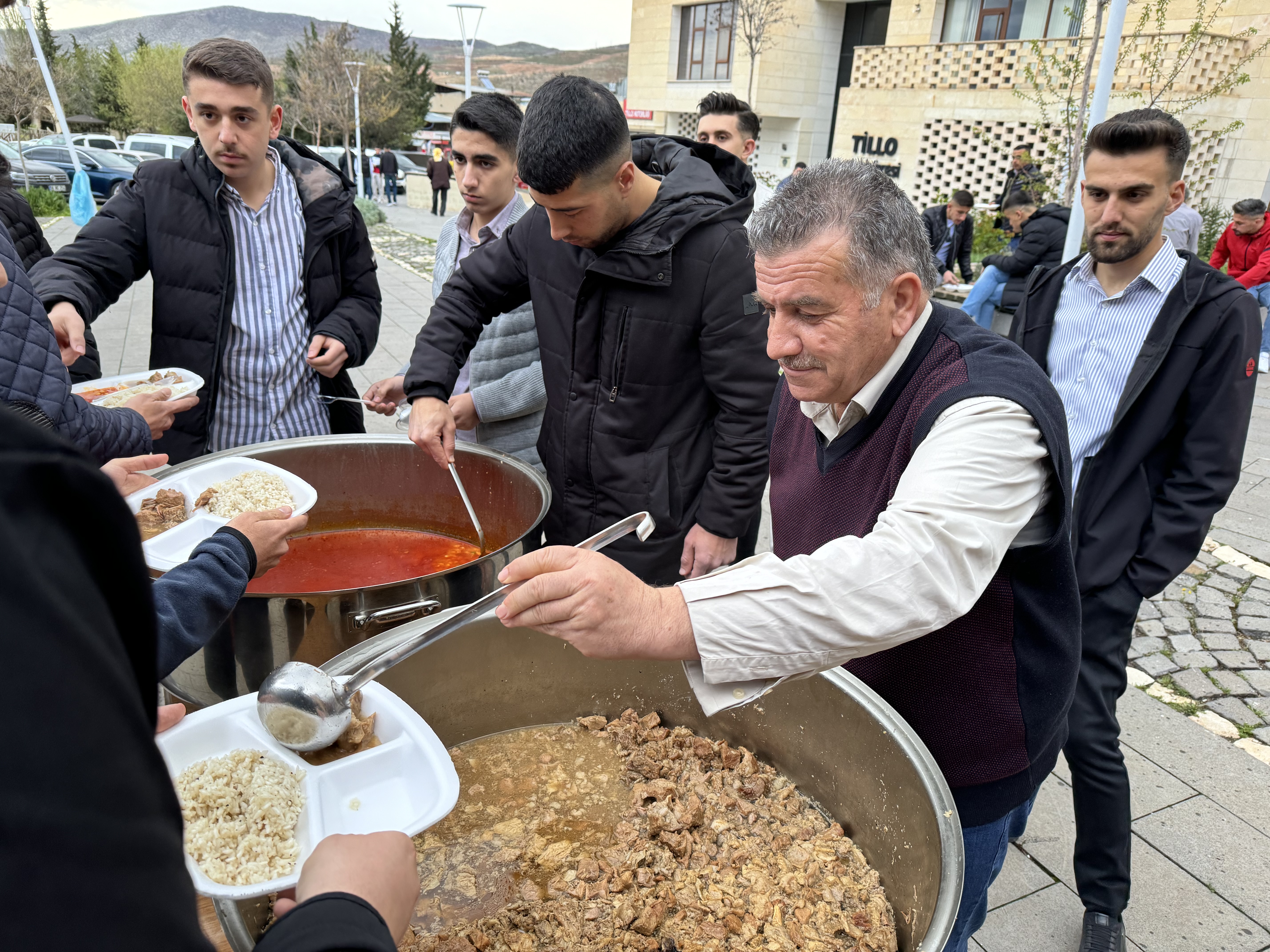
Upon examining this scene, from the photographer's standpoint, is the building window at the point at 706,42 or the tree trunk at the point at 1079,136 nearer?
the tree trunk at the point at 1079,136

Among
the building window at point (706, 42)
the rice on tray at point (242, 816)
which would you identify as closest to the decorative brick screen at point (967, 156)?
the building window at point (706, 42)

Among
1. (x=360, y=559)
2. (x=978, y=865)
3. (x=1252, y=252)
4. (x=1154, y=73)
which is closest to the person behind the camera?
(x=978, y=865)

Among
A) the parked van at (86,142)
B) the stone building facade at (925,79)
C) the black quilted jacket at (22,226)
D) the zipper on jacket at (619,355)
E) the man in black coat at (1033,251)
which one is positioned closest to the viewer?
the zipper on jacket at (619,355)

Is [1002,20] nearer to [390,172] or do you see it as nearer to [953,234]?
[953,234]

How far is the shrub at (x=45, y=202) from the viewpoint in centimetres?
1741

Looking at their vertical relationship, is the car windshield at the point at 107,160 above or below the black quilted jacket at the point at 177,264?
below

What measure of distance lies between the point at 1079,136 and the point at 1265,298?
2.68 meters

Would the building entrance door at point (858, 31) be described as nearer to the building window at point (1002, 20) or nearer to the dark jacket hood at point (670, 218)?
the building window at point (1002, 20)

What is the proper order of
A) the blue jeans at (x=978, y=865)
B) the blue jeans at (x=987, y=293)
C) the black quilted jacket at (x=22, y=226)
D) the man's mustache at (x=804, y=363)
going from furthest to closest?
the blue jeans at (x=987, y=293) < the black quilted jacket at (x=22, y=226) < the blue jeans at (x=978, y=865) < the man's mustache at (x=804, y=363)

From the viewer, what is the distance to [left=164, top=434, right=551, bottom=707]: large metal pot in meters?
1.74

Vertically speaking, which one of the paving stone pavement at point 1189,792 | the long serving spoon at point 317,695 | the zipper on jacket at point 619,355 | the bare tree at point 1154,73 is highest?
the bare tree at point 1154,73

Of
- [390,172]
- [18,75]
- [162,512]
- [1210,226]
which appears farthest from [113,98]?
[162,512]

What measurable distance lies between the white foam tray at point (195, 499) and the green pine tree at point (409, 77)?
4825cm

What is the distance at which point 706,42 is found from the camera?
1094 inches
